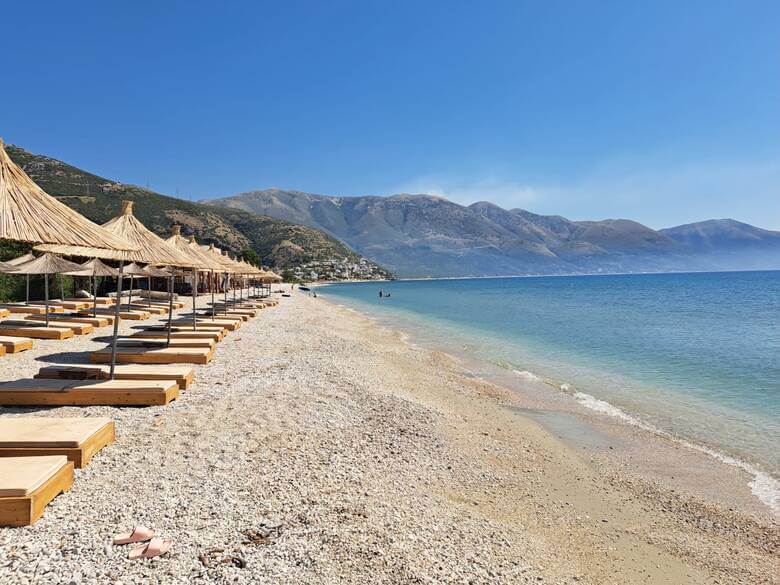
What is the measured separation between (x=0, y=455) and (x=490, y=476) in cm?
499

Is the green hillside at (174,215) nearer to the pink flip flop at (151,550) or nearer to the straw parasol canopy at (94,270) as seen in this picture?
the straw parasol canopy at (94,270)

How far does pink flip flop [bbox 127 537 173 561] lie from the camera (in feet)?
9.46

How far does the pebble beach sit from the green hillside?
64.0 metres

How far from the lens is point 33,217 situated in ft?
16.0

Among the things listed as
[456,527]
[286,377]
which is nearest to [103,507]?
[456,527]

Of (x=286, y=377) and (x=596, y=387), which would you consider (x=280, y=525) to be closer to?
(x=286, y=377)

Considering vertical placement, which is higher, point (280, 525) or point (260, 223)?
point (260, 223)

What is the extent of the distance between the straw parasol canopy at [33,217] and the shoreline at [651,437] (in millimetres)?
8022

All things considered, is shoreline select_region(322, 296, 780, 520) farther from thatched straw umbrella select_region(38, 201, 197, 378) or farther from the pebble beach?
thatched straw umbrella select_region(38, 201, 197, 378)

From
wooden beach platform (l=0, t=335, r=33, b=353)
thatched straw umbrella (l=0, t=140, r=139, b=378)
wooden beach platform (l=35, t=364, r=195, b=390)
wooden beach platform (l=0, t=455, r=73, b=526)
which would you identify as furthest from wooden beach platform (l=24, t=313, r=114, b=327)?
wooden beach platform (l=0, t=455, r=73, b=526)

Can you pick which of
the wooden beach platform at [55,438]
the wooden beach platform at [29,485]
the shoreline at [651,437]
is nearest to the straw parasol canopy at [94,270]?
the wooden beach platform at [55,438]

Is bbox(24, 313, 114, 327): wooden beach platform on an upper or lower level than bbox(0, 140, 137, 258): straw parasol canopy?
lower

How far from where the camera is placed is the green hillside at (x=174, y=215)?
64.1m

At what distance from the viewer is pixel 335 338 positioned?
15.7 meters
